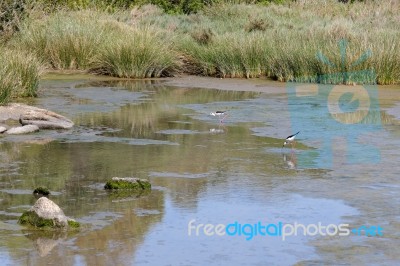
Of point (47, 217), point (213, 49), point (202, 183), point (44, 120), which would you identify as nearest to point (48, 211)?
point (47, 217)

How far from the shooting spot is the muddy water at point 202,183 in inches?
293

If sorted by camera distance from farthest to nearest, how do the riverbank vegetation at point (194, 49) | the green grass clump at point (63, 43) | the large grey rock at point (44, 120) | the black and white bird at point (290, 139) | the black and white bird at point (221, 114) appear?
the green grass clump at point (63, 43), the riverbank vegetation at point (194, 49), the black and white bird at point (221, 114), the large grey rock at point (44, 120), the black and white bird at point (290, 139)

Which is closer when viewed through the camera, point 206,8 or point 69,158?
point 69,158

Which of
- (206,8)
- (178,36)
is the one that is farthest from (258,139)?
(206,8)

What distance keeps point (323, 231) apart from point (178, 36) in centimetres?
1606

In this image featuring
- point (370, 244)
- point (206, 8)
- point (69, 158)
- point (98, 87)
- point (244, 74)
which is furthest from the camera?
point (206, 8)

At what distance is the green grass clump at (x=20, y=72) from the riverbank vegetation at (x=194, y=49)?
0.07 ft

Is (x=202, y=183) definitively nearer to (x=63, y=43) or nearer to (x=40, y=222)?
(x=40, y=222)

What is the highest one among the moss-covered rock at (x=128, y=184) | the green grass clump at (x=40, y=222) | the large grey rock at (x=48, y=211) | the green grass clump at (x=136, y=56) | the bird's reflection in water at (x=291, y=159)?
the large grey rock at (x=48, y=211)

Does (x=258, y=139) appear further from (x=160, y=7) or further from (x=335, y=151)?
(x=160, y=7)

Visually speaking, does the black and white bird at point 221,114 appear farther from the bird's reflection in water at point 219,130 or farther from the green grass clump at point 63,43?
the green grass clump at point 63,43

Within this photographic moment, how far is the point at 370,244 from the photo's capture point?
25.0ft

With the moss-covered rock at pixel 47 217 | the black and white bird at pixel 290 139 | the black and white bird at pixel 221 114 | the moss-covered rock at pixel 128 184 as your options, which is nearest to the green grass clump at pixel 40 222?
the moss-covered rock at pixel 47 217

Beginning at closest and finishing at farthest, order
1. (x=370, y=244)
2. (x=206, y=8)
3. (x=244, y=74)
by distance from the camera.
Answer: (x=370, y=244) → (x=244, y=74) → (x=206, y=8)
